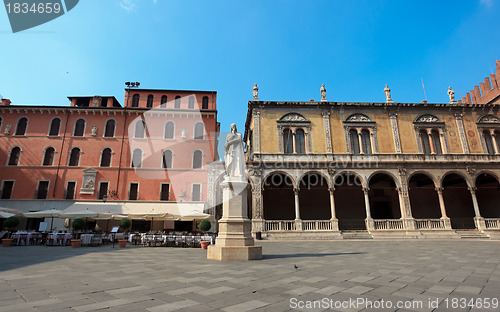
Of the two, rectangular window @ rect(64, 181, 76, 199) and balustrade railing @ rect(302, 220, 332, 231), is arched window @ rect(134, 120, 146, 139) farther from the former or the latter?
balustrade railing @ rect(302, 220, 332, 231)

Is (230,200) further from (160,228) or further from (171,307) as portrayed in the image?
(160,228)

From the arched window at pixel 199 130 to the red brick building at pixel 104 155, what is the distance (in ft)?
0.29

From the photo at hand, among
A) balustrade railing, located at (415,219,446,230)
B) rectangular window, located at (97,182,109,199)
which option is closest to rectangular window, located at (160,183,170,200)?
rectangular window, located at (97,182,109,199)

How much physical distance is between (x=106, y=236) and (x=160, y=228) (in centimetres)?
543

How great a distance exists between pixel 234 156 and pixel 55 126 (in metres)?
21.9

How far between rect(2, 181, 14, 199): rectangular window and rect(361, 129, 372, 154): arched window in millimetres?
29158

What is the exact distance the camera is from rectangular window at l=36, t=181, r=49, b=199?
68.9 ft

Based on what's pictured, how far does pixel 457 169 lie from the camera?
2028 cm

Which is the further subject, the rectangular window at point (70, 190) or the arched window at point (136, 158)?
the arched window at point (136, 158)

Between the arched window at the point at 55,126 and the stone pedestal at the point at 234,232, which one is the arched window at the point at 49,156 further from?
the stone pedestal at the point at 234,232

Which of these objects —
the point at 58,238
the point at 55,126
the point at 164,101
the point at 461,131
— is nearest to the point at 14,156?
the point at 55,126

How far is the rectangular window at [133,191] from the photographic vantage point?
841 inches

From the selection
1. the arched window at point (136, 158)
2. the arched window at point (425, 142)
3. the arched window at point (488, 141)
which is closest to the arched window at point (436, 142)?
the arched window at point (425, 142)

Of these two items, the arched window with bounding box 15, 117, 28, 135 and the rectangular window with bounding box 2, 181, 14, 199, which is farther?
the arched window with bounding box 15, 117, 28, 135
